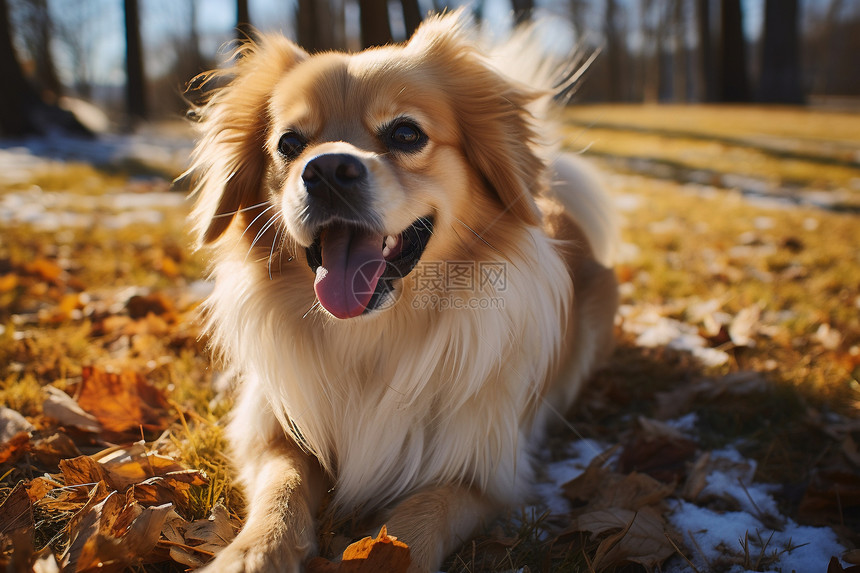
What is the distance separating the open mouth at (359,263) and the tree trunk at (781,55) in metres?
18.1

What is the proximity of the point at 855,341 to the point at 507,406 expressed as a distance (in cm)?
227

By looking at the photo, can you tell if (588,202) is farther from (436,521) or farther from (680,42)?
(680,42)

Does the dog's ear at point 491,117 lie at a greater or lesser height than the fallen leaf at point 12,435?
greater

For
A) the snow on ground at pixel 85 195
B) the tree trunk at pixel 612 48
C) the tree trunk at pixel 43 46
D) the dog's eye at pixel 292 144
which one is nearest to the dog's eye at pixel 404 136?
the dog's eye at pixel 292 144

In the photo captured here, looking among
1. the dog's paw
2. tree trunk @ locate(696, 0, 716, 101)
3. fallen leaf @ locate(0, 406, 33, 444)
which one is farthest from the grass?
tree trunk @ locate(696, 0, 716, 101)

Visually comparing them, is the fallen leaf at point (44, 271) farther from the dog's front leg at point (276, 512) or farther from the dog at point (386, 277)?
the dog's front leg at point (276, 512)

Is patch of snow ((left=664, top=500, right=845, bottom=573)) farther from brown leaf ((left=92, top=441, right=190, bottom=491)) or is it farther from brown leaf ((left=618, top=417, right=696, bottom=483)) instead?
brown leaf ((left=92, top=441, right=190, bottom=491))

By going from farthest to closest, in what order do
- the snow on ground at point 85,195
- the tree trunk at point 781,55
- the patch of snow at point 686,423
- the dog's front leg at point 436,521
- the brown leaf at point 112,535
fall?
the tree trunk at point 781,55, the snow on ground at point 85,195, the patch of snow at point 686,423, the dog's front leg at point 436,521, the brown leaf at point 112,535

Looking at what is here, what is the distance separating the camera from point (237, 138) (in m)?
2.18

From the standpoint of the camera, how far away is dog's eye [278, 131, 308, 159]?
2023 millimetres

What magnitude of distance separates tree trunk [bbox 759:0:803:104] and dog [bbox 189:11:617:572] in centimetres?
1754

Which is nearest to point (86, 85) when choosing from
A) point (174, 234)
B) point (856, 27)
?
point (174, 234)

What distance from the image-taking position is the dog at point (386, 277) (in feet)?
5.97

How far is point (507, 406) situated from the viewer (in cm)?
202
